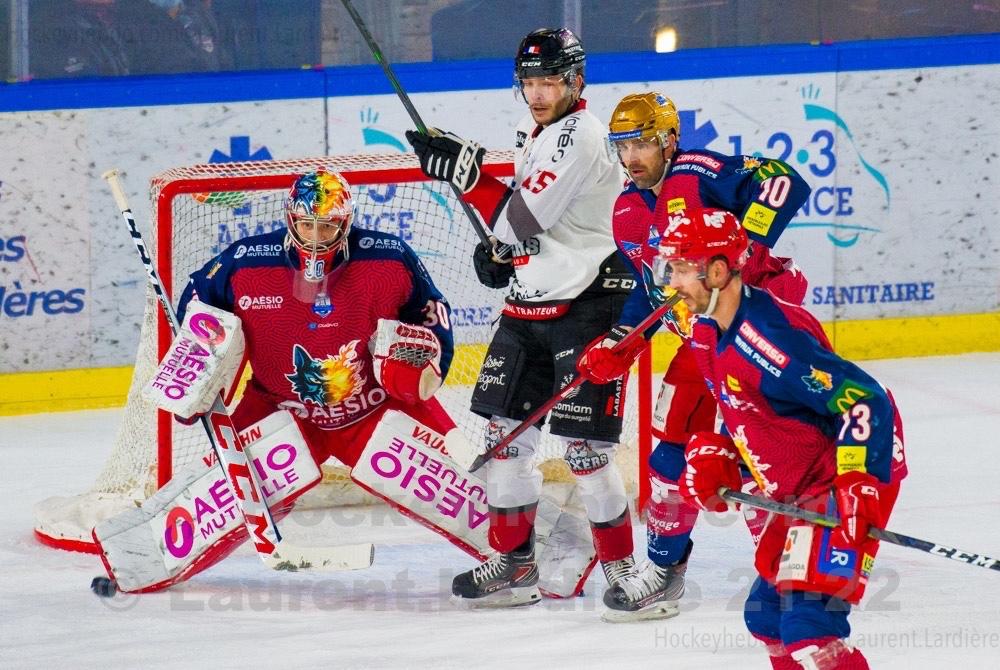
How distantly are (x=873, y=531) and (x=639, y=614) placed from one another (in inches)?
49.0

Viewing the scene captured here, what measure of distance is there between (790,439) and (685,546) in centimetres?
107

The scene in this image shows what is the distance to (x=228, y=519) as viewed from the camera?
4.12 meters

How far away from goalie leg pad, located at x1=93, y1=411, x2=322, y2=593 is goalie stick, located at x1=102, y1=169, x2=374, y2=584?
3cm

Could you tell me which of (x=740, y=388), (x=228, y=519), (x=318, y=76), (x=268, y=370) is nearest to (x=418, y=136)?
(x=268, y=370)

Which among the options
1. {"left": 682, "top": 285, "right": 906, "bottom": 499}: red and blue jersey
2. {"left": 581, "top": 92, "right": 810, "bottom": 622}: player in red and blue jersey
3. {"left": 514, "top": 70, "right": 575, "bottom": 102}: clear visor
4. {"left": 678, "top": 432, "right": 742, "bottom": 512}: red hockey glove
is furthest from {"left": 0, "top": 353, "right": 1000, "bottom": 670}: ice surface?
{"left": 514, "top": 70, "right": 575, "bottom": 102}: clear visor

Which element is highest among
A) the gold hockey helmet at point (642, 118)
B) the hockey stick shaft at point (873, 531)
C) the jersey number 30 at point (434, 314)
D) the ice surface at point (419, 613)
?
the gold hockey helmet at point (642, 118)

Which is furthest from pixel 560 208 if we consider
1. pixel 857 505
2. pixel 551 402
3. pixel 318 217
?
A: pixel 857 505

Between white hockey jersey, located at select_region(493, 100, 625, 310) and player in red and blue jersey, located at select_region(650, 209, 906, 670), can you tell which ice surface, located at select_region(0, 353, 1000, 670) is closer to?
player in red and blue jersey, located at select_region(650, 209, 906, 670)

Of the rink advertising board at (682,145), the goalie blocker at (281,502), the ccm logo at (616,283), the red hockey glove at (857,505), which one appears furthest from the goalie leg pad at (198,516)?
the rink advertising board at (682,145)

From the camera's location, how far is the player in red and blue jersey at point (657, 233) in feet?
12.7

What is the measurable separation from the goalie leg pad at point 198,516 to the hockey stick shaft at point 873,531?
1342mm

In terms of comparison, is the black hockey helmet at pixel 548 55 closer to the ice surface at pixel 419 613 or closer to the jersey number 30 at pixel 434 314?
the jersey number 30 at pixel 434 314

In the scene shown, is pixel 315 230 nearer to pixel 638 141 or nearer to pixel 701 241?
pixel 638 141

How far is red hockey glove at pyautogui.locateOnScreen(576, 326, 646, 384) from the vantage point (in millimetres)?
3850
